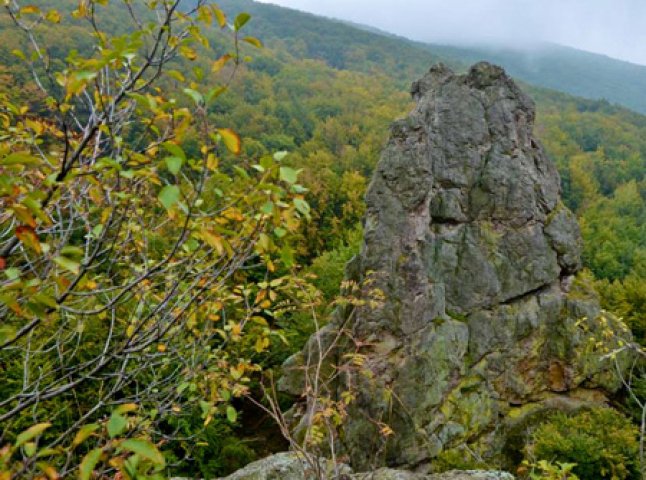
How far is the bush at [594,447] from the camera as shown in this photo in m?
11.5

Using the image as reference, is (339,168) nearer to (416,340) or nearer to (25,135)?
(416,340)

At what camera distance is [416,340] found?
12086 millimetres

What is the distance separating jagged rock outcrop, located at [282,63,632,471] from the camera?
11820 mm

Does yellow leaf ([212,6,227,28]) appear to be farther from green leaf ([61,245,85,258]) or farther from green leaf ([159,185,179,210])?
green leaf ([61,245,85,258])

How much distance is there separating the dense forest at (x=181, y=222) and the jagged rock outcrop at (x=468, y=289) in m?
1.42

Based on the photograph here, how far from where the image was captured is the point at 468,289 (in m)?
13.4

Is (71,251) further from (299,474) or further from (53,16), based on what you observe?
(299,474)

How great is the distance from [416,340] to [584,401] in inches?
242

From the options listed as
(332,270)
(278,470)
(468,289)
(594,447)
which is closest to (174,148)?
(278,470)

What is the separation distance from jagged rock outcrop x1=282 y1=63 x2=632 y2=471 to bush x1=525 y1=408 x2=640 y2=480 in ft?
3.78

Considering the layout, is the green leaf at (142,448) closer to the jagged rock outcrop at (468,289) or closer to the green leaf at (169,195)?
the green leaf at (169,195)

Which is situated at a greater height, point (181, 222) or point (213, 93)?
point (213, 93)

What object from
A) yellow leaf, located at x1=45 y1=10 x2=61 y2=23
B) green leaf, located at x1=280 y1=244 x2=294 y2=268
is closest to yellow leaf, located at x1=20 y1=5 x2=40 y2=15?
yellow leaf, located at x1=45 y1=10 x2=61 y2=23

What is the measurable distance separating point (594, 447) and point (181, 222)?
13215 millimetres
